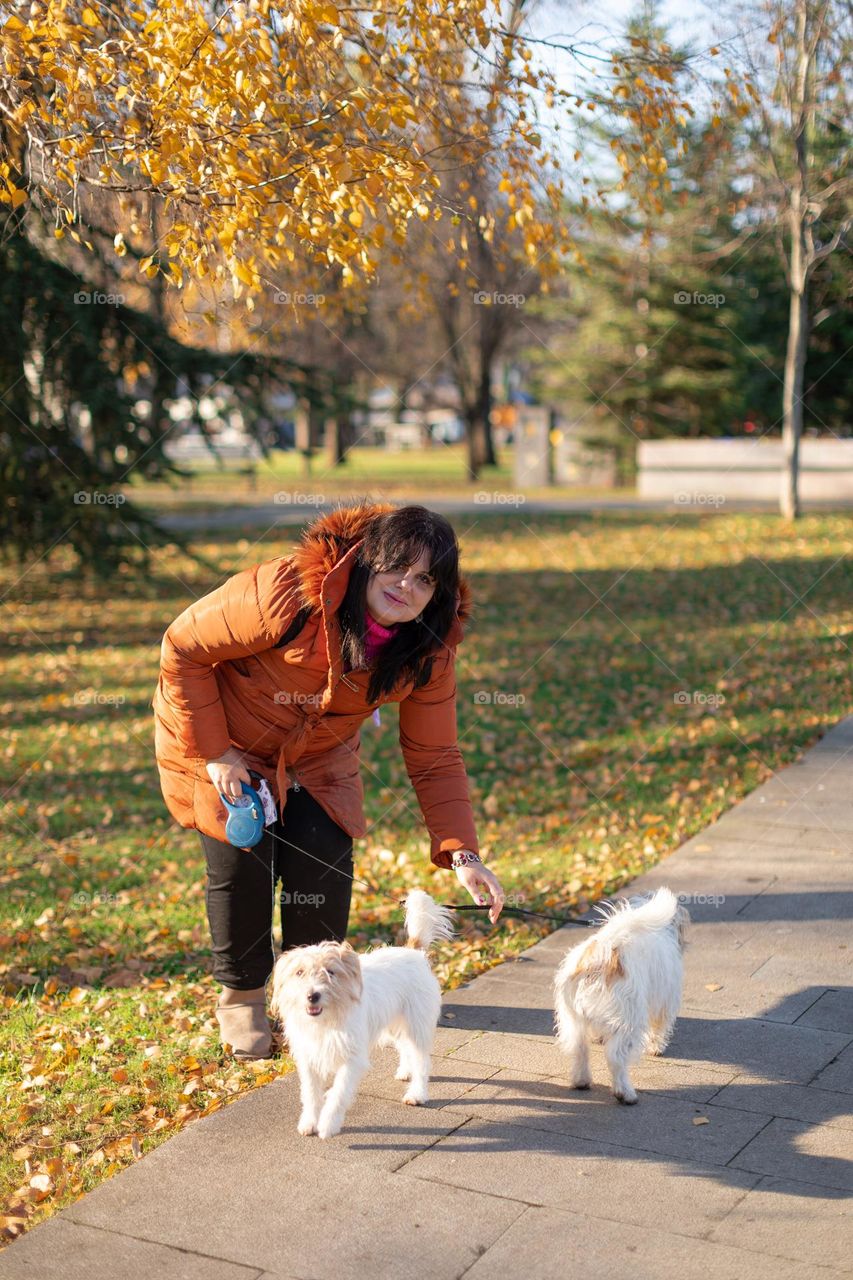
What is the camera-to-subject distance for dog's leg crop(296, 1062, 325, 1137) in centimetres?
374

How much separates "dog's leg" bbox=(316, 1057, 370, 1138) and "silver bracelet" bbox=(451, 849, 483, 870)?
2.38ft

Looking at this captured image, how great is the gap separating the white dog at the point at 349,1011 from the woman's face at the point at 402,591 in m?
0.89

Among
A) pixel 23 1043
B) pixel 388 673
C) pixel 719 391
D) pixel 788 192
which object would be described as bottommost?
pixel 23 1043

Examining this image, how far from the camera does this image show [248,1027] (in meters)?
4.40

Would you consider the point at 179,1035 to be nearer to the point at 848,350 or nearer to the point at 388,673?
the point at 388,673

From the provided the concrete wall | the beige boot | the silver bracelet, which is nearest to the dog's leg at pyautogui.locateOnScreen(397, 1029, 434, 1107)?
the silver bracelet

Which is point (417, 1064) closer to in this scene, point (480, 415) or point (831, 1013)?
point (831, 1013)

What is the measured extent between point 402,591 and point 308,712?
2.03ft

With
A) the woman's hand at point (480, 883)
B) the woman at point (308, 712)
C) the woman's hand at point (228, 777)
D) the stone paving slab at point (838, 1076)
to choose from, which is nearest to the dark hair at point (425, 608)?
the woman at point (308, 712)

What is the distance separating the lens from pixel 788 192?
58.6ft

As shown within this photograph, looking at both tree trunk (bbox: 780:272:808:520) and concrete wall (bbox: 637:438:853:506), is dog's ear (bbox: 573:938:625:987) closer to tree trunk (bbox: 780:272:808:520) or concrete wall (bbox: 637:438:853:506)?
tree trunk (bbox: 780:272:808:520)

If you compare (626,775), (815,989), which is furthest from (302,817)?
(626,775)

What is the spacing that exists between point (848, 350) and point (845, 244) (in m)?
8.60

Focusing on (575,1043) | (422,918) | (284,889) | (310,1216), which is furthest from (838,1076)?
(284,889)
